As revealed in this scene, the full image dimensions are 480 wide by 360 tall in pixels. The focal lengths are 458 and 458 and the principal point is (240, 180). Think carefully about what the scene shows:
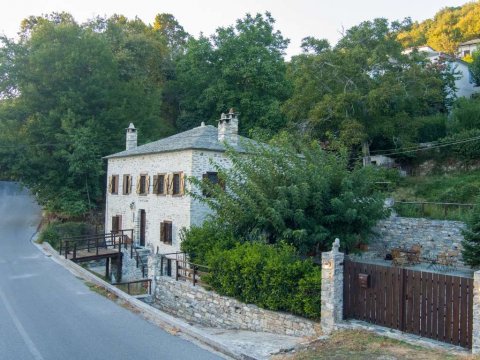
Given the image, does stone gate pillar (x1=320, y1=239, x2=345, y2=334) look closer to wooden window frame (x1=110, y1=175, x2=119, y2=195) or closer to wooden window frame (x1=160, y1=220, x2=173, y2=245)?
wooden window frame (x1=160, y1=220, x2=173, y2=245)

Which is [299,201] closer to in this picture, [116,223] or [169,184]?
[169,184]

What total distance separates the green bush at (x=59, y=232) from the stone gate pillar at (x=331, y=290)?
63.9 feet

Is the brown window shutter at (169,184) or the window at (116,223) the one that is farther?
the window at (116,223)

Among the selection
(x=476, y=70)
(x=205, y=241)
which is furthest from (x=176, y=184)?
(x=476, y=70)

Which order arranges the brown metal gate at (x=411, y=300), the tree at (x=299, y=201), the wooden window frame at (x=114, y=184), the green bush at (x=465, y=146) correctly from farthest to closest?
the green bush at (x=465, y=146) → the wooden window frame at (x=114, y=184) → the tree at (x=299, y=201) → the brown metal gate at (x=411, y=300)

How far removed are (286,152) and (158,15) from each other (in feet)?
149

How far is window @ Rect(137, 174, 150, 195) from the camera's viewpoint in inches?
979

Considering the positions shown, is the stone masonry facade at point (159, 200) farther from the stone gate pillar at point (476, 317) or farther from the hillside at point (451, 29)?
the hillside at point (451, 29)

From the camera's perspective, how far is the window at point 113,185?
28.3 metres

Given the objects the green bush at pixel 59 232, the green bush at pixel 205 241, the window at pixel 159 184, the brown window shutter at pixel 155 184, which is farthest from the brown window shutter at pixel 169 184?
the green bush at pixel 59 232

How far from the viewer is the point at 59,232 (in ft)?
92.0

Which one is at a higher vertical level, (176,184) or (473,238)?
(176,184)

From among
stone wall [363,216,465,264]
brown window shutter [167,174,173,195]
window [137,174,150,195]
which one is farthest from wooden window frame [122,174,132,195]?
stone wall [363,216,465,264]

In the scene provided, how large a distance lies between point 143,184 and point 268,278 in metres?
14.4
